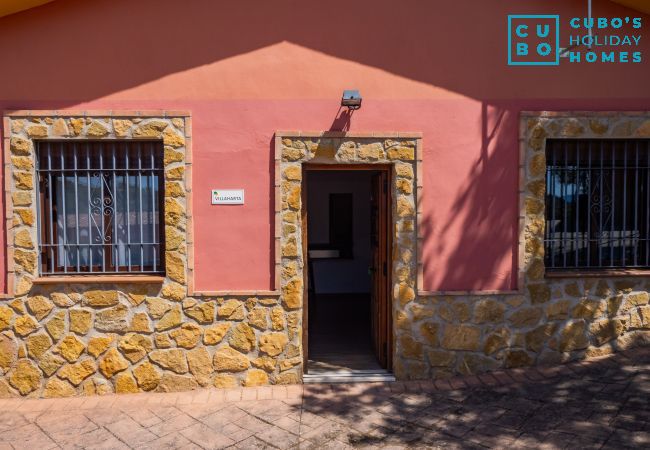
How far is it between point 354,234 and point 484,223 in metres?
5.21

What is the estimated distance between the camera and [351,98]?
4.87 metres

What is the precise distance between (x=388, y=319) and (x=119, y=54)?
3956 millimetres

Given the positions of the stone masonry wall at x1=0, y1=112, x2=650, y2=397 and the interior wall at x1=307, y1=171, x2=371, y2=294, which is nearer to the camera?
the stone masonry wall at x1=0, y1=112, x2=650, y2=397

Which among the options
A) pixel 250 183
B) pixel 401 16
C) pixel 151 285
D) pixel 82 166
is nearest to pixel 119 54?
pixel 82 166

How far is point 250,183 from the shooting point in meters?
4.99

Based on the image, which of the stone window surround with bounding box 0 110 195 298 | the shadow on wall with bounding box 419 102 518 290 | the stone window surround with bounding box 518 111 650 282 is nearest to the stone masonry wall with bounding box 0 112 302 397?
the stone window surround with bounding box 0 110 195 298

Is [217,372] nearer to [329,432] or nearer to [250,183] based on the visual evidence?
[329,432]

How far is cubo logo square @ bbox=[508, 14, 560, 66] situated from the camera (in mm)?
5148

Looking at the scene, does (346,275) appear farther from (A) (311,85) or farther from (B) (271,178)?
(A) (311,85)

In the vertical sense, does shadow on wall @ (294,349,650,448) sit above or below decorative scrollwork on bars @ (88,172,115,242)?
below

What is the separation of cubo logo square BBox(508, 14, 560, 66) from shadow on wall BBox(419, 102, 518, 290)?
0.58 m

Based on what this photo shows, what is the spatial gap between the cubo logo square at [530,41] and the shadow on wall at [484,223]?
583 millimetres

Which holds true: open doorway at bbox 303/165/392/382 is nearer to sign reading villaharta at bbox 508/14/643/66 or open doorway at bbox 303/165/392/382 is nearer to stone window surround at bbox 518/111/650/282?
stone window surround at bbox 518/111/650/282

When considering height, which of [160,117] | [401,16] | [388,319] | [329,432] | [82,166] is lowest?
[329,432]
